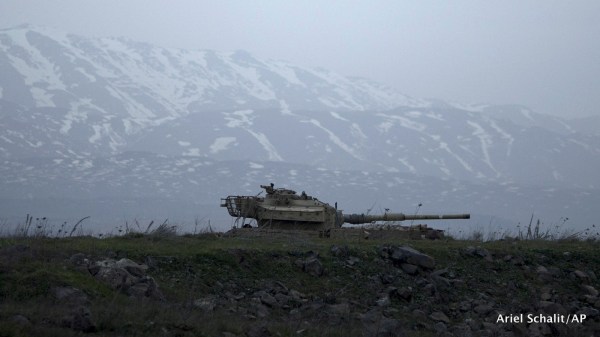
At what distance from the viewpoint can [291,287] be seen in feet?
57.1

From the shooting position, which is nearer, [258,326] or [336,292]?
[258,326]

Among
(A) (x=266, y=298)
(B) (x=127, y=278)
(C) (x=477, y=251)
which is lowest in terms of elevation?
(A) (x=266, y=298)

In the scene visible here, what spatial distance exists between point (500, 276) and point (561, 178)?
100 m

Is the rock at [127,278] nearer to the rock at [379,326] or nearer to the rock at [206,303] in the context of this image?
the rock at [206,303]

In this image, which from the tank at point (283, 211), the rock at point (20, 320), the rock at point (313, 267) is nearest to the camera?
the rock at point (20, 320)

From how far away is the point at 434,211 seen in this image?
90188 mm

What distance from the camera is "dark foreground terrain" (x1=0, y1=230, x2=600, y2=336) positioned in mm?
12602

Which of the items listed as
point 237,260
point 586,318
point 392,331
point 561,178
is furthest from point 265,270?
point 561,178

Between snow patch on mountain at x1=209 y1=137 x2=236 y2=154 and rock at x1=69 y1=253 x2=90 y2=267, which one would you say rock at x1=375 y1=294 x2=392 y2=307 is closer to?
rock at x1=69 y1=253 x2=90 y2=267

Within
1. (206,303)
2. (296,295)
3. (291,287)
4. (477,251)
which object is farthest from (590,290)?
(206,303)

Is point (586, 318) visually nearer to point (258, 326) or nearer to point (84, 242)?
point (258, 326)

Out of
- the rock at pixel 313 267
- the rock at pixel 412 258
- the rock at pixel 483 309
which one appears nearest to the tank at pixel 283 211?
the rock at pixel 412 258

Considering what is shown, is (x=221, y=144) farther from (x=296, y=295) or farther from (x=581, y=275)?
(x=296, y=295)

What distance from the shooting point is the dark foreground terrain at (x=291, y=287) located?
1260cm
